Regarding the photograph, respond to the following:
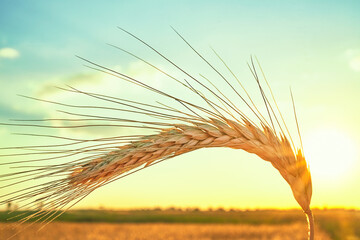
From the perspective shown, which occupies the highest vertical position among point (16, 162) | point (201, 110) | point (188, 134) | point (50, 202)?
point (201, 110)

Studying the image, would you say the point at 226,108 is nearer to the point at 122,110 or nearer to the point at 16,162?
the point at 122,110

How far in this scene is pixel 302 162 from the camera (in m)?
2.20

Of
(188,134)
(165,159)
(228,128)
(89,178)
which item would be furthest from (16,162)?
(228,128)

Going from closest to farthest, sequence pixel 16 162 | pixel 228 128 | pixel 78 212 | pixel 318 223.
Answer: pixel 16 162 < pixel 228 128 < pixel 318 223 < pixel 78 212

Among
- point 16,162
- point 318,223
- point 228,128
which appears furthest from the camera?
point 318,223

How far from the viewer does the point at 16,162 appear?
194 cm

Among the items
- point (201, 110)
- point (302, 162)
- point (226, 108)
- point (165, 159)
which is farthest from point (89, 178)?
point (302, 162)

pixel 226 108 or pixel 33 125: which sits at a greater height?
pixel 226 108

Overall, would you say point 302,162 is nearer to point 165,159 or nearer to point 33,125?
point 165,159

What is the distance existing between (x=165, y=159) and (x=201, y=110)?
32 centimetres

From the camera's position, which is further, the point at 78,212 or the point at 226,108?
the point at 78,212

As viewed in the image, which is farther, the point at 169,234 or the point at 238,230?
the point at 238,230

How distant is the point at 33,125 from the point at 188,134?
757 millimetres

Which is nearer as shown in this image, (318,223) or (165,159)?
(165,159)
